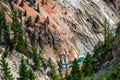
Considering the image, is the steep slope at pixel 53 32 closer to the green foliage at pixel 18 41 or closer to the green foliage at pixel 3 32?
the green foliage at pixel 18 41

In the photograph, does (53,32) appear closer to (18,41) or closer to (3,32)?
(3,32)

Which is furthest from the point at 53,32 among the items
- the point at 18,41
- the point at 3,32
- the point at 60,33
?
the point at 18,41

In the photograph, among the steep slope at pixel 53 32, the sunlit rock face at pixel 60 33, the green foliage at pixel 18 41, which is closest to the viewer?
the green foliage at pixel 18 41

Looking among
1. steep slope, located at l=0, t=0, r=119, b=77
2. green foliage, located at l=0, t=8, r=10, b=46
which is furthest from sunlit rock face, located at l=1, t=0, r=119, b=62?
green foliage, located at l=0, t=8, r=10, b=46

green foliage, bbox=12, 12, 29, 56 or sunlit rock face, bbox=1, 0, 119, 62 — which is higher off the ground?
sunlit rock face, bbox=1, 0, 119, 62

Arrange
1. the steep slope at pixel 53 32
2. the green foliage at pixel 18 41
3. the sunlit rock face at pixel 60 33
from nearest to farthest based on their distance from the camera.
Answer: the green foliage at pixel 18 41 → the steep slope at pixel 53 32 → the sunlit rock face at pixel 60 33

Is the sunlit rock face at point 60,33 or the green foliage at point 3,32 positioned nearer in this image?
the green foliage at point 3,32

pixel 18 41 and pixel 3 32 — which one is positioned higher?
pixel 3 32

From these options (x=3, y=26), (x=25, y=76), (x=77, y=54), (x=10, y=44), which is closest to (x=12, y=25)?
(x=3, y=26)

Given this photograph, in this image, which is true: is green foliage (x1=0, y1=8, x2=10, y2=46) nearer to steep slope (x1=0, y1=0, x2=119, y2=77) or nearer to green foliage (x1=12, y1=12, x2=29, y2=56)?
green foliage (x1=12, y1=12, x2=29, y2=56)

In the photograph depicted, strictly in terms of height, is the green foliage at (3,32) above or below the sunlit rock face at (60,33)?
below

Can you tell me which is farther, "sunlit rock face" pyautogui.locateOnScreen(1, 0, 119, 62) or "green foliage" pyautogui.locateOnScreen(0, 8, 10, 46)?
"sunlit rock face" pyautogui.locateOnScreen(1, 0, 119, 62)

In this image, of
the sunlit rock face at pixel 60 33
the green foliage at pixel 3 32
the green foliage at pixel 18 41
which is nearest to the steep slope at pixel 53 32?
the sunlit rock face at pixel 60 33
